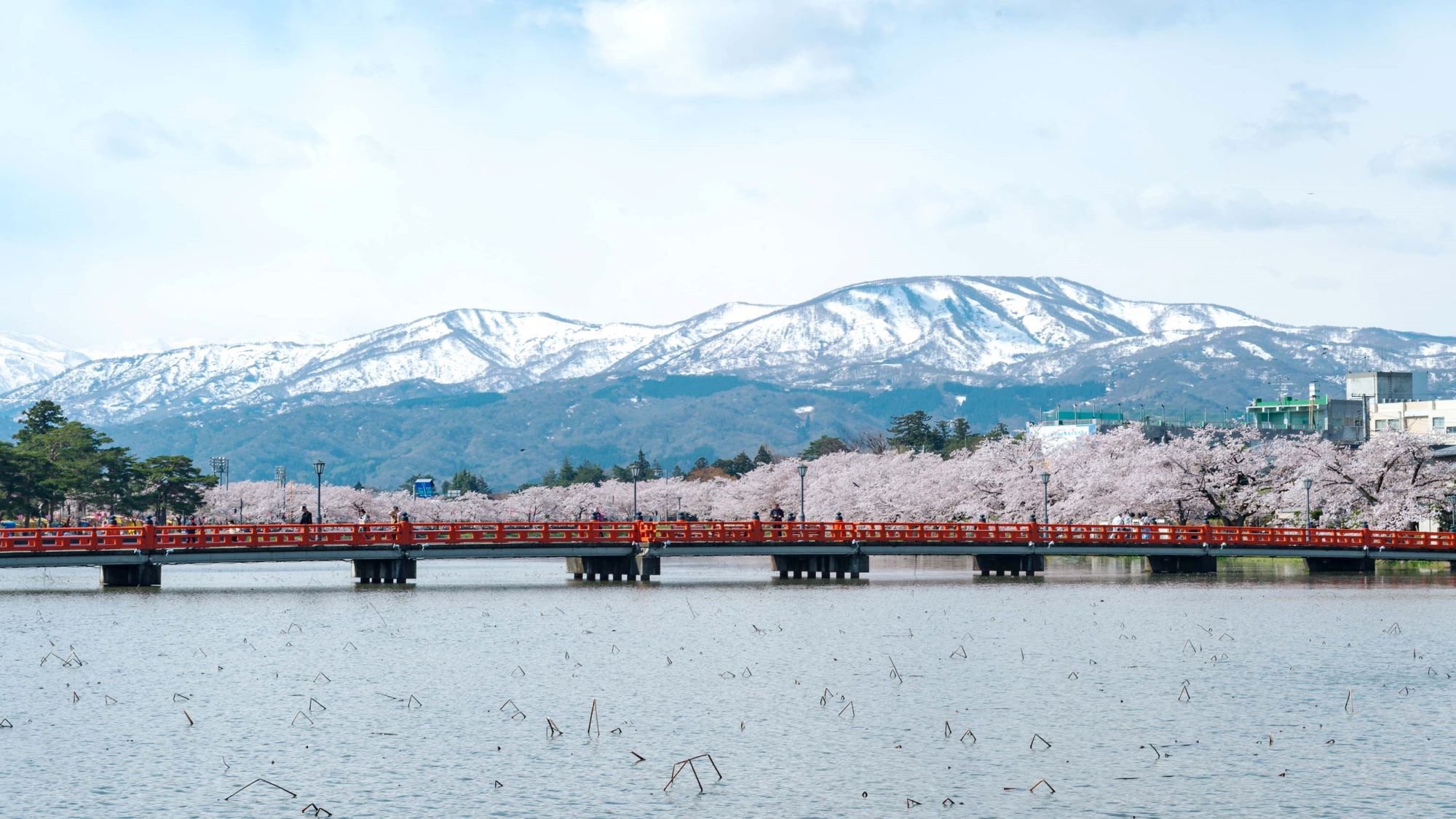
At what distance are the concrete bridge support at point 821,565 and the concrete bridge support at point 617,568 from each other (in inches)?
296

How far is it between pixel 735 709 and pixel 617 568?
4778 centimetres

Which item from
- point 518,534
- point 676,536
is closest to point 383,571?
→ point 518,534

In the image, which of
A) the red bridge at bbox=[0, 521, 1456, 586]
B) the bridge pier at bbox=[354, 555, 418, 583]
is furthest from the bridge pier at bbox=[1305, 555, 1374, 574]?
the bridge pier at bbox=[354, 555, 418, 583]

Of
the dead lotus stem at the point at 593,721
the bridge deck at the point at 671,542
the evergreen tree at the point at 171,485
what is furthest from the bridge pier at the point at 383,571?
the evergreen tree at the point at 171,485

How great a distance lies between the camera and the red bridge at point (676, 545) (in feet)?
223

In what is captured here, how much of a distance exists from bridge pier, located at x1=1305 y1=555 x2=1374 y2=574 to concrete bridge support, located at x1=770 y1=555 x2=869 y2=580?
948 inches

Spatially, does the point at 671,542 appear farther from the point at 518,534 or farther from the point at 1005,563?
the point at 1005,563

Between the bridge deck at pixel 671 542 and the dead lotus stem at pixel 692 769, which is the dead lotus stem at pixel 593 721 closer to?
the dead lotus stem at pixel 692 769

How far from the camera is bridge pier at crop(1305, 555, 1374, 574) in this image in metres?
87.0

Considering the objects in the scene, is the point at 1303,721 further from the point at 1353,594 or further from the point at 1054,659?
the point at 1353,594

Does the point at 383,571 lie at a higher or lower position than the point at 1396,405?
lower

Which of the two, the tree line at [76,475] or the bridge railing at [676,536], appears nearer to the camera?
the bridge railing at [676,536]

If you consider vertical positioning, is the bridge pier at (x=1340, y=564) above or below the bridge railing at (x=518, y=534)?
below

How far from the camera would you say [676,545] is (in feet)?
247
